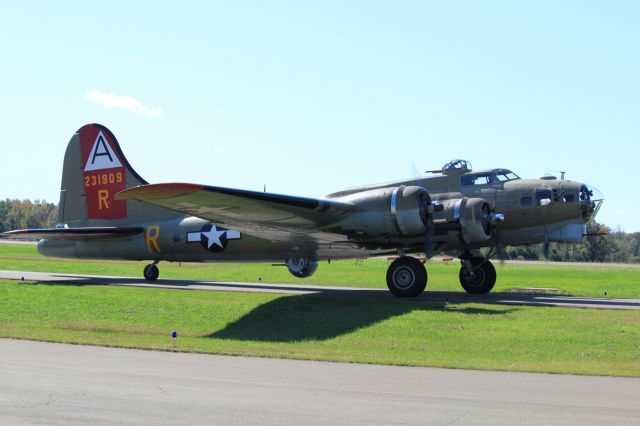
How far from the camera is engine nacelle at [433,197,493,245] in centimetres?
2108

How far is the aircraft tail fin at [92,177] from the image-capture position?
30.2 m

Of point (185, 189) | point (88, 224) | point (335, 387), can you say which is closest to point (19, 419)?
point (335, 387)

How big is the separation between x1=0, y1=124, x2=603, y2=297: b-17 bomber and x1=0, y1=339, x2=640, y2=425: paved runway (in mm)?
5706

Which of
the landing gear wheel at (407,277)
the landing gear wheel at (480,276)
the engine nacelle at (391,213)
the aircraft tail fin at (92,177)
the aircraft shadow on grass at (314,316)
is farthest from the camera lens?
the aircraft tail fin at (92,177)

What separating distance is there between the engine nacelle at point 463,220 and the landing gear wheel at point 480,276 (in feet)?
10.7

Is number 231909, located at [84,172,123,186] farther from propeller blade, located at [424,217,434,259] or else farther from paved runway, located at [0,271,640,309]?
propeller blade, located at [424,217,434,259]

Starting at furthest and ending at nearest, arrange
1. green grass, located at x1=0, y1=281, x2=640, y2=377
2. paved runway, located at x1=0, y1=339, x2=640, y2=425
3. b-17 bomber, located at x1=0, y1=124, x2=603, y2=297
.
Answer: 1. b-17 bomber, located at x1=0, y1=124, x2=603, y2=297
2. green grass, located at x1=0, y1=281, x2=640, y2=377
3. paved runway, located at x1=0, y1=339, x2=640, y2=425

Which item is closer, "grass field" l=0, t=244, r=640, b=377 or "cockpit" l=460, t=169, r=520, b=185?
"grass field" l=0, t=244, r=640, b=377

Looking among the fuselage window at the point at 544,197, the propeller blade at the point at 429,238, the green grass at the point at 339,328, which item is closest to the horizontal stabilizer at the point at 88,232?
the green grass at the point at 339,328

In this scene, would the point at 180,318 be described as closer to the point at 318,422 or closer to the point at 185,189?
the point at 185,189

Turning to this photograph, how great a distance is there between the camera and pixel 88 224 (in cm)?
3036

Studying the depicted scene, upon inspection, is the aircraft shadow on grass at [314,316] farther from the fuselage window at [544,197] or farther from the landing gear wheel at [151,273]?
the landing gear wheel at [151,273]

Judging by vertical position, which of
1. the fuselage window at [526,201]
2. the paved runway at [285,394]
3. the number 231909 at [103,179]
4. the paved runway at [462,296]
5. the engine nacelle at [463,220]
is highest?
the number 231909 at [103,179]

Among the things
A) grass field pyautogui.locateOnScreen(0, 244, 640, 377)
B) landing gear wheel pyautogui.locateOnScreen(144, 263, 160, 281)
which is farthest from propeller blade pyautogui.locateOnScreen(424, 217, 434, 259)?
landing gear wheel pyautogui.locateOnScreen(144, 263, 160, 281)
